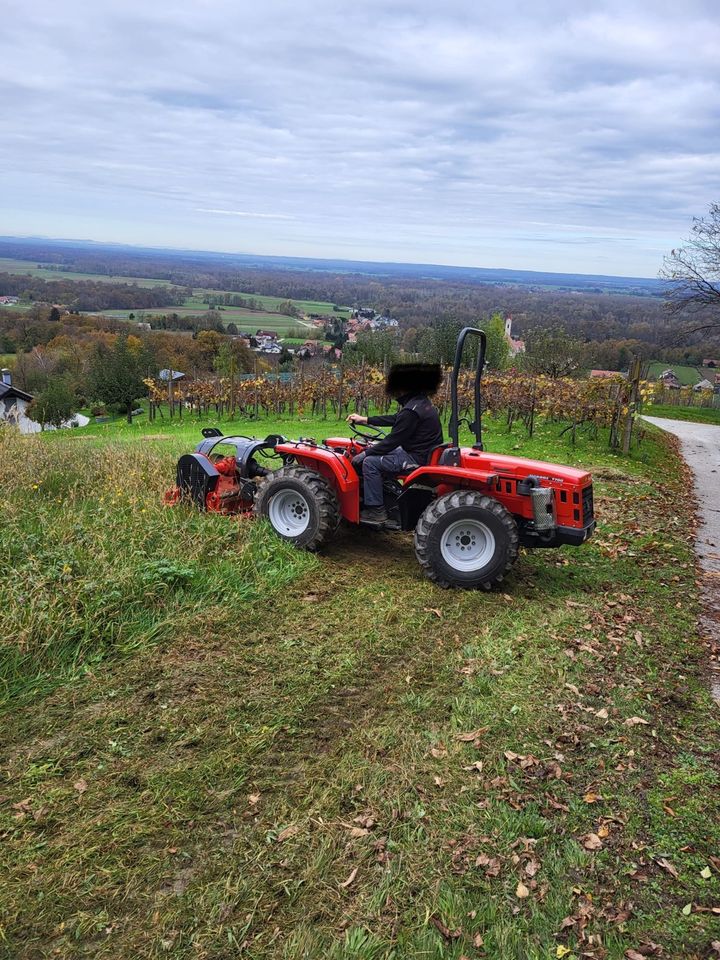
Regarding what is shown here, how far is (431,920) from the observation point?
103 inches

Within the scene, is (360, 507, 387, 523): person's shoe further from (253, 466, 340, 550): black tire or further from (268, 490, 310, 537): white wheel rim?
(268, 490, 310, 537): white wheel rim

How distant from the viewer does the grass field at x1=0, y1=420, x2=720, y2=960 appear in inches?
103

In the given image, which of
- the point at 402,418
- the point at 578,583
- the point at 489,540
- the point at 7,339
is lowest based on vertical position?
the point at 7,339

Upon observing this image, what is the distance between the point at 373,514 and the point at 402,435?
33.4 inches

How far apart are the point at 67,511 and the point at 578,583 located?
494 centimetres

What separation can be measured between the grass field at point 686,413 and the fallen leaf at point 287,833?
24.0 metres

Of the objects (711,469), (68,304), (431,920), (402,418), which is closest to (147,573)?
(402,418)

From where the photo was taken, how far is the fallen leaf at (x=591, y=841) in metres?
3.01

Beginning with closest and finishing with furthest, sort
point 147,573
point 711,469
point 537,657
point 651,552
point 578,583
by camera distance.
A: point 537,657 < point 147,573 < point 578,583 < point 651,552 < point 711,469

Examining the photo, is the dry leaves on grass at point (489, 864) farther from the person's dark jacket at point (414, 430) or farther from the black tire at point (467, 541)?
the person's dark jacket at point (414, 430)

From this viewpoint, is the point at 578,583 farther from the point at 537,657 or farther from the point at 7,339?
the point at 7,339

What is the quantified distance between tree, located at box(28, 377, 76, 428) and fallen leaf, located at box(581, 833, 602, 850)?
4192cm

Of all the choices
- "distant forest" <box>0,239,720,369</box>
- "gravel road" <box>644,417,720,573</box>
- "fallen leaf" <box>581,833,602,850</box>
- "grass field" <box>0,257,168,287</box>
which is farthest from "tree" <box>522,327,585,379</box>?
"grass field" <box>0,257,168,287</box>

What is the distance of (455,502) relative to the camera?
5.51 metres
